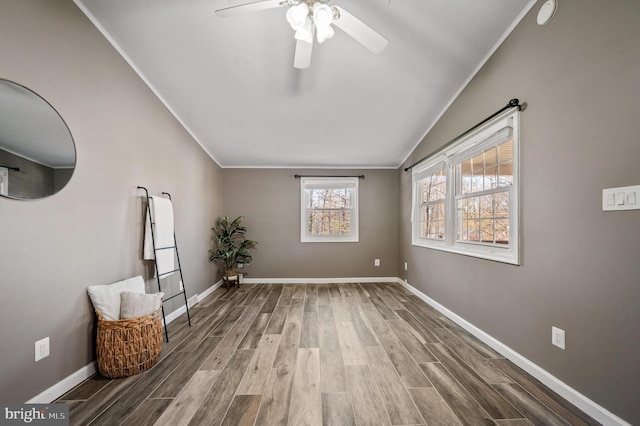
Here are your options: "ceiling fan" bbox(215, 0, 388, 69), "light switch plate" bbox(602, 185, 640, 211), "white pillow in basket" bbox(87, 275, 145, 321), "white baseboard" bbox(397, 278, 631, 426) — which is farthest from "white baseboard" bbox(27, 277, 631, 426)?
"ceiling fan" bbox(215, 0, 388, 69)

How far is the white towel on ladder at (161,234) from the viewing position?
258cm

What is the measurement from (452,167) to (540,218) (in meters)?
1.42

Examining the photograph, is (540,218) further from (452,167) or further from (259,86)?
(259,86)

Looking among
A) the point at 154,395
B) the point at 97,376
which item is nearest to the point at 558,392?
the point at 154,395

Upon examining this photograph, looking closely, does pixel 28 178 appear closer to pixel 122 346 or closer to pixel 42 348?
pixel 42 348

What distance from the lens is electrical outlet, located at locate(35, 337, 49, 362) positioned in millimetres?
1549

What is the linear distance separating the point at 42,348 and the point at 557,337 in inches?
127

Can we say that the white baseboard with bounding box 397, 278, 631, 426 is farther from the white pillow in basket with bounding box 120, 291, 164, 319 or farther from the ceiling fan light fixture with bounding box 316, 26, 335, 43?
the white pillow in basket with bounding box 120, 291, 164, 319

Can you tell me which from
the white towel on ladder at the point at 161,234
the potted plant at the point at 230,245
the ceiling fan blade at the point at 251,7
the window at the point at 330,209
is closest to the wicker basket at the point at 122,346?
the white towel on ladder at the point at 161,234

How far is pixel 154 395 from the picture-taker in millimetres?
1668

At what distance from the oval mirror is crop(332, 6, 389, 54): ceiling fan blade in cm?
190

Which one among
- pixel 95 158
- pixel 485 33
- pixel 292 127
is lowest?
pixel 95 158

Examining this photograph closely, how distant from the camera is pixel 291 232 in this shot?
487 centimetres

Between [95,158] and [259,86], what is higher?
[259,86]
